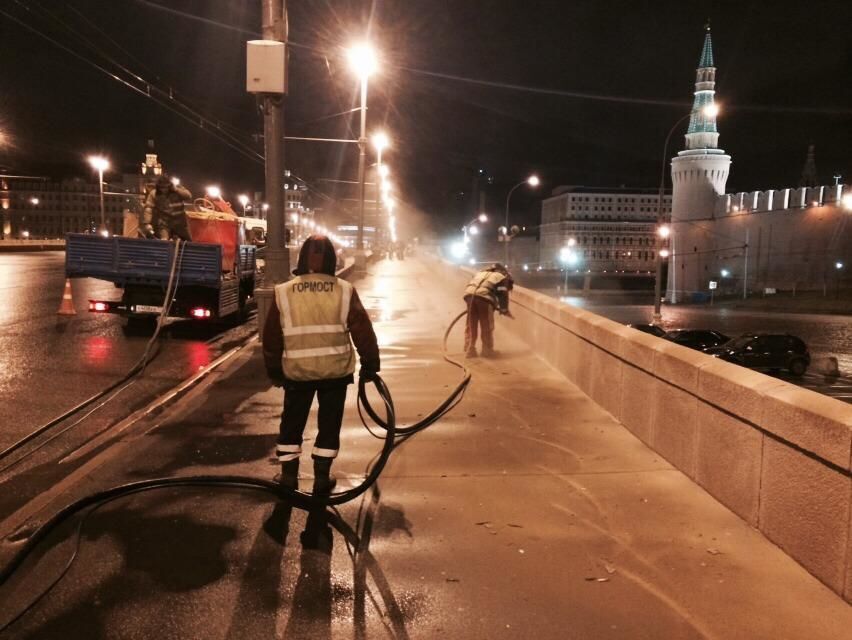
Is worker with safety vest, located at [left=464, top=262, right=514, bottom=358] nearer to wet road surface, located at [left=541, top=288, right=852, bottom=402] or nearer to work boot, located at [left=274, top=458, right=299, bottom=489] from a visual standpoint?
work boot, located at [left=274, top=458, right=299, bottom=489]

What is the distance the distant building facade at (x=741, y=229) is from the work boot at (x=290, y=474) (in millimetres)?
75466

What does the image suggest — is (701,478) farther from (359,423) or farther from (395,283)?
(395,283)

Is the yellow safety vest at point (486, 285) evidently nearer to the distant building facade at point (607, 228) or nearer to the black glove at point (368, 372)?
the black glove at point (368, 372)

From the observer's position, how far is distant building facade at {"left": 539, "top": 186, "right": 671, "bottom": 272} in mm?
145375

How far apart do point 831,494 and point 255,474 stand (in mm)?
3870

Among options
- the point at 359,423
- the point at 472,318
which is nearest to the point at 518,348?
the point at 472,318

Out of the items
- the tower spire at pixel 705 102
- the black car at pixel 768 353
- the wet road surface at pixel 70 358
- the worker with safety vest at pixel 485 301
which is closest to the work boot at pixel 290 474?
the wet road surface at pixel 70 358

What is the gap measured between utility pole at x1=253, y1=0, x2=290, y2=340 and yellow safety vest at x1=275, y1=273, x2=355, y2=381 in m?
5.90

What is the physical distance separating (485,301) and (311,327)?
6336 mm

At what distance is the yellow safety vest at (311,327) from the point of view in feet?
15.6

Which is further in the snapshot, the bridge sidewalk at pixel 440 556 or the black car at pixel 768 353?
the black car at pixel 768 353

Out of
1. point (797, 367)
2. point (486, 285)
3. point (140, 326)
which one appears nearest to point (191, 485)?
point (486, 285)

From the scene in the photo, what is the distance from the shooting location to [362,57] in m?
25.3

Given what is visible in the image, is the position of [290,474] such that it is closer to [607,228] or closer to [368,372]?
[368,372]
